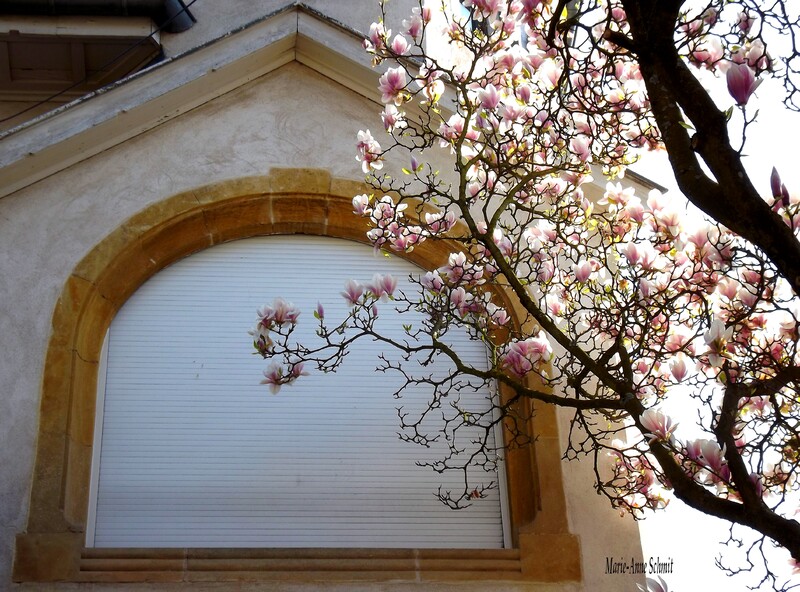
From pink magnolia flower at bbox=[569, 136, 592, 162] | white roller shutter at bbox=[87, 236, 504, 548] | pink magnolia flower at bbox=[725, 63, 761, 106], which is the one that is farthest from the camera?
white roller shutter at bbox=[87, 236, 504, 548]

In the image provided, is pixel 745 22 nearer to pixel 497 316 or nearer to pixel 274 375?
pixel 497 316

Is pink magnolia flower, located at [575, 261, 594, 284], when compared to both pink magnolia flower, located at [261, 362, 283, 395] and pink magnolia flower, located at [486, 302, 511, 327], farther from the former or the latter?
pink magnolia flower, located at [261, 362, 283, 395]

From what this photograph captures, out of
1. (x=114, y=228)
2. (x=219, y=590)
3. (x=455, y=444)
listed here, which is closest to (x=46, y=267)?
(x=114, y=228)

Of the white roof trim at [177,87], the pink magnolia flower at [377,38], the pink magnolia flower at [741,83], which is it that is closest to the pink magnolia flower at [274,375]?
the pink magnolia flower at [377,38]

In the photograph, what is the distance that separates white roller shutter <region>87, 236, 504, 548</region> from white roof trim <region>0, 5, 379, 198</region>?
1.04 meters

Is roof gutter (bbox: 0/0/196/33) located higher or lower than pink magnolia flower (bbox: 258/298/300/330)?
higher

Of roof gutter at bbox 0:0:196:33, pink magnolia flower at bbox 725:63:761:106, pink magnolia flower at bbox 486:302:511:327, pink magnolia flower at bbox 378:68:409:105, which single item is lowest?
pink magnolia flower at bbox 486:302:511:327

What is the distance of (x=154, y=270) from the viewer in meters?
7.08

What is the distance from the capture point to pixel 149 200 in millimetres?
7000

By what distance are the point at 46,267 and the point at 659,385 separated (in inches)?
156

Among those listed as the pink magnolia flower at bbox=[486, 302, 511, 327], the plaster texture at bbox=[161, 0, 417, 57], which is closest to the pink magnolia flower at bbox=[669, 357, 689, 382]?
the pink magnolia flower at bbox=[486, 302, 511, 327]

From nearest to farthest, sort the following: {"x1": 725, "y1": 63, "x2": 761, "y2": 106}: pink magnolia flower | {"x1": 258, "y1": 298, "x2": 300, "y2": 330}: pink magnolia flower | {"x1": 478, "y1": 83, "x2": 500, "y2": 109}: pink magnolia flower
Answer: {"x1": 725, "y1": 63, "x2": 761, "y2": 106}: pink magnolia flower < {"x1": 258, "y1": 298, "x2": 300, "y2": 330}: pink magnolia flower < {"x1": 478, "y1": 83, "x2": 500, "y2": 109}: pink magnolia flower

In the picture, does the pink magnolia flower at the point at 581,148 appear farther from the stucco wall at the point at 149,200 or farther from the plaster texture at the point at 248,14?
the plaster texture at the point at 248,14

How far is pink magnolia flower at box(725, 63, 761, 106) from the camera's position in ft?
12.2
